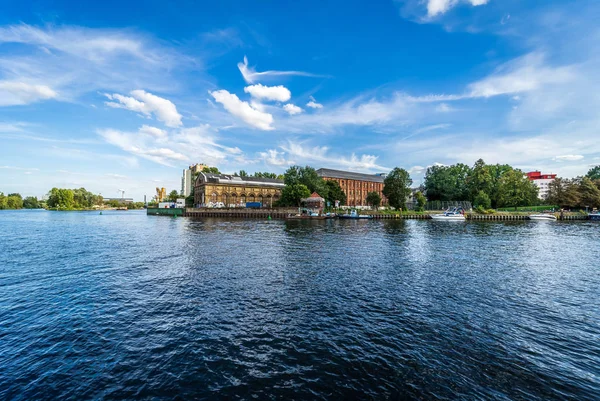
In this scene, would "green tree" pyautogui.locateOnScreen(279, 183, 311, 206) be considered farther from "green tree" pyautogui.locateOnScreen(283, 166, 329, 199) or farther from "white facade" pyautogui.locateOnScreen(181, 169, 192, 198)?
"white facade" pyautogui.locateOnScreen(181, 169, 192, 198)

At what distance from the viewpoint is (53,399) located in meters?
6.32

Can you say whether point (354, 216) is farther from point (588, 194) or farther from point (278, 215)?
point (588, 194)

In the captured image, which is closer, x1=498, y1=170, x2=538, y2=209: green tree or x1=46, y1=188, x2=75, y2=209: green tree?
x1=498, y1=170, x2=538, y2=209: green tree

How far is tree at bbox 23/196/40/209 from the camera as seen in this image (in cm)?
18325

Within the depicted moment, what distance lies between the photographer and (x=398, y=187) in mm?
87750

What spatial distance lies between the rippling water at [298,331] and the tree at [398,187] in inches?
2745

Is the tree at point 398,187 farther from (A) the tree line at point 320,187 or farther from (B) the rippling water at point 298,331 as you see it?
(B) the rippling water at point 298,331

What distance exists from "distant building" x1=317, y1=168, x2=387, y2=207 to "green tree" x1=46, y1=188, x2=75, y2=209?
133m

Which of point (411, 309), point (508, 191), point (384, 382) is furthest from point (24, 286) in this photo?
point (508, 191)

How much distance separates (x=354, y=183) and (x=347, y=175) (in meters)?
5.71

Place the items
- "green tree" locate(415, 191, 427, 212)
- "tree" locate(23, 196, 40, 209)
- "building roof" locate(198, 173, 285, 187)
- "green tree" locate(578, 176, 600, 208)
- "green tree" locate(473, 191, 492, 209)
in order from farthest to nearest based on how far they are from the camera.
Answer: "tree" locate(23, 196, 40, 209) → "building roof" locate(198, 173, 285, 187) → "green tree" locate(415, 191, 427, 212) → "green tree" locate(473, 191, 492, 209) → "green tree" locate(578, 176, 600, 208)

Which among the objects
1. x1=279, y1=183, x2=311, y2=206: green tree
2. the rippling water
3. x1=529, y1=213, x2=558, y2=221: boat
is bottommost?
the rippling water

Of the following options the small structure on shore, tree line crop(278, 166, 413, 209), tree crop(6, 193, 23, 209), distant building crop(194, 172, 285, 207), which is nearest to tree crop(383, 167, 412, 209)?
tree line crop(278, 166, 413, 209)

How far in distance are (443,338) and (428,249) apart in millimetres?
19153
